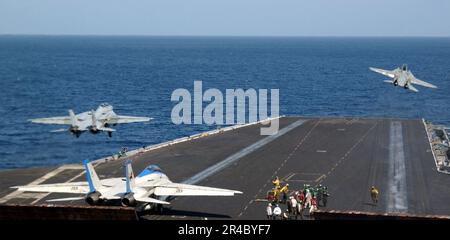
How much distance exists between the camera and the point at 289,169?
62.7 metres

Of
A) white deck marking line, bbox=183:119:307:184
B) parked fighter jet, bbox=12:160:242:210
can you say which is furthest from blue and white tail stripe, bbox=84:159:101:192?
white deck marking line, bbox=183:119:307:184

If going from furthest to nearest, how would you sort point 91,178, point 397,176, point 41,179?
point 397,176 < point 41,179 < point 91,178

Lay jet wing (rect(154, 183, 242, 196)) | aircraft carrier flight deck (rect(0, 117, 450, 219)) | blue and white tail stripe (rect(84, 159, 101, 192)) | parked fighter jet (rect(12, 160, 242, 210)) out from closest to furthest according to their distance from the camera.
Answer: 1. parked fighter jet (rect(12, 160, 242, 210))
2. blue and white tail stripe (rect(84, 159, 101, 192))
3. jet wing (rect(154, 183, 242, 196))
4. aircraft carrier flight deck (rect(0, 117, 450, 219))

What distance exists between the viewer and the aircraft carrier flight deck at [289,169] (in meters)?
48.6

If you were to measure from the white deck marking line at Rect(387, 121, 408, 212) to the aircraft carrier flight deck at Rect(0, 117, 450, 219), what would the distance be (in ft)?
0.29

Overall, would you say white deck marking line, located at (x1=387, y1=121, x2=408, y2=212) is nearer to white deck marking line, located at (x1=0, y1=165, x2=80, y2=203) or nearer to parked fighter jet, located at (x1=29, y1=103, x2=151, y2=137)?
parked fighter jet, located at (x1=29, y1=103, x2=151, y2=137)

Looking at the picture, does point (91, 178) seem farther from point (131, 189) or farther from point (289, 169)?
point (289, 169)

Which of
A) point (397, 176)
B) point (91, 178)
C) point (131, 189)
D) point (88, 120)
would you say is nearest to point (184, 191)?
point (131, 189)

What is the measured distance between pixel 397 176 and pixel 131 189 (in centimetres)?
2855

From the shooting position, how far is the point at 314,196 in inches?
1881

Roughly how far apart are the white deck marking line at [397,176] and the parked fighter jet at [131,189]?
14.0 m

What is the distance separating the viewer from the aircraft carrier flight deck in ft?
159

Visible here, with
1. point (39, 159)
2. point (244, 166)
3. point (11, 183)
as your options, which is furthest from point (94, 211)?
point (39, 159)
